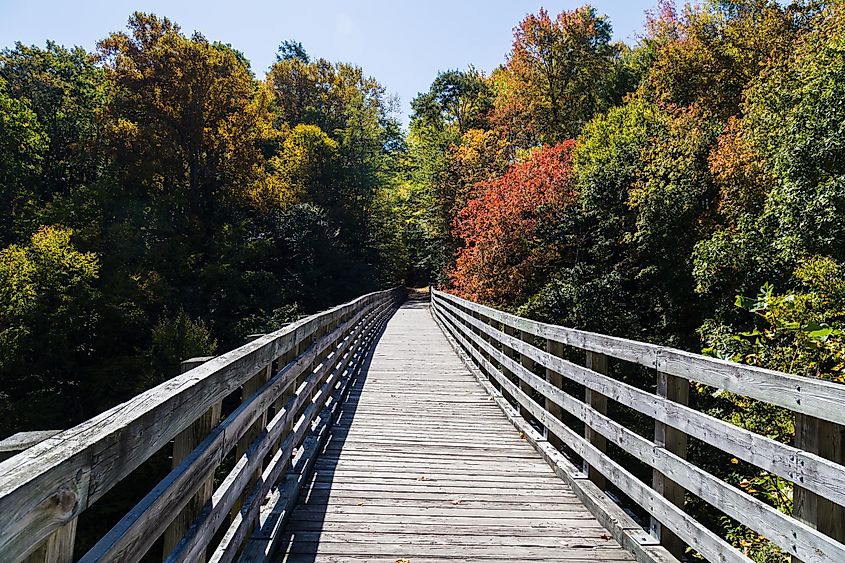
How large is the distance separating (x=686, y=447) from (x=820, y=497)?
35.9 inches

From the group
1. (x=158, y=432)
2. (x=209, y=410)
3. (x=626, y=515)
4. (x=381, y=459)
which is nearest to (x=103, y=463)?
(x=158, y=432)

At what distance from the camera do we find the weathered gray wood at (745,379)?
1773 mm

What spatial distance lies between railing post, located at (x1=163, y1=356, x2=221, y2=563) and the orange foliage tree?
1813 centimetres

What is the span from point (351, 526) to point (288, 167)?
34.1m

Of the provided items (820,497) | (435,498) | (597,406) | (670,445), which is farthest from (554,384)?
(820,497)

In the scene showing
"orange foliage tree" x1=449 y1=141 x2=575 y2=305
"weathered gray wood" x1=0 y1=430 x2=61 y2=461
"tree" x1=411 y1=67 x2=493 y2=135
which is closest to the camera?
"weathered gray wood" x1=0 y1=430 x2=61 y2=461

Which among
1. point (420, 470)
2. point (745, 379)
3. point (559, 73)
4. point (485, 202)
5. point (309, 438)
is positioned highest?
point (559, 73)

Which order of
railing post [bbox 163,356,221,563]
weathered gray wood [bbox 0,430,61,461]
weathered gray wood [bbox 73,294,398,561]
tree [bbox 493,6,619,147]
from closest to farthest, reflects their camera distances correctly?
weathered gray wood [bbox 0,430,61,461]
weathered gray wood [bbox 73,294,398,561]
railing post [bbox 163,356,221,563]
tree [bbox 493,6,619,147]

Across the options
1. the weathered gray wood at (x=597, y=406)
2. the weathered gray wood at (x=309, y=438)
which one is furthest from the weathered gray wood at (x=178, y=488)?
the weathered gray wood at (x=597, y=406)

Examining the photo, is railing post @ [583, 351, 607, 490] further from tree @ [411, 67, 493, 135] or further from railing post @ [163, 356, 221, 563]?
tree @ [411, 67, 493, 135]

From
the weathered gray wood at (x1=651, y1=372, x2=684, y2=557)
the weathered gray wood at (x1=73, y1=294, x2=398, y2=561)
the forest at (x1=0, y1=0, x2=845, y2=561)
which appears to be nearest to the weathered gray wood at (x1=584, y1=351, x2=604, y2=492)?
the weathered gray wood at (x1=651, y1=372, x2=684, y2=557)

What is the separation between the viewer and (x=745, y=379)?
2199mm

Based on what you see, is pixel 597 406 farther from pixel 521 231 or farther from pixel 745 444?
pixel 521 231

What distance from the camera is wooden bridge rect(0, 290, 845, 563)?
58.8 inches
